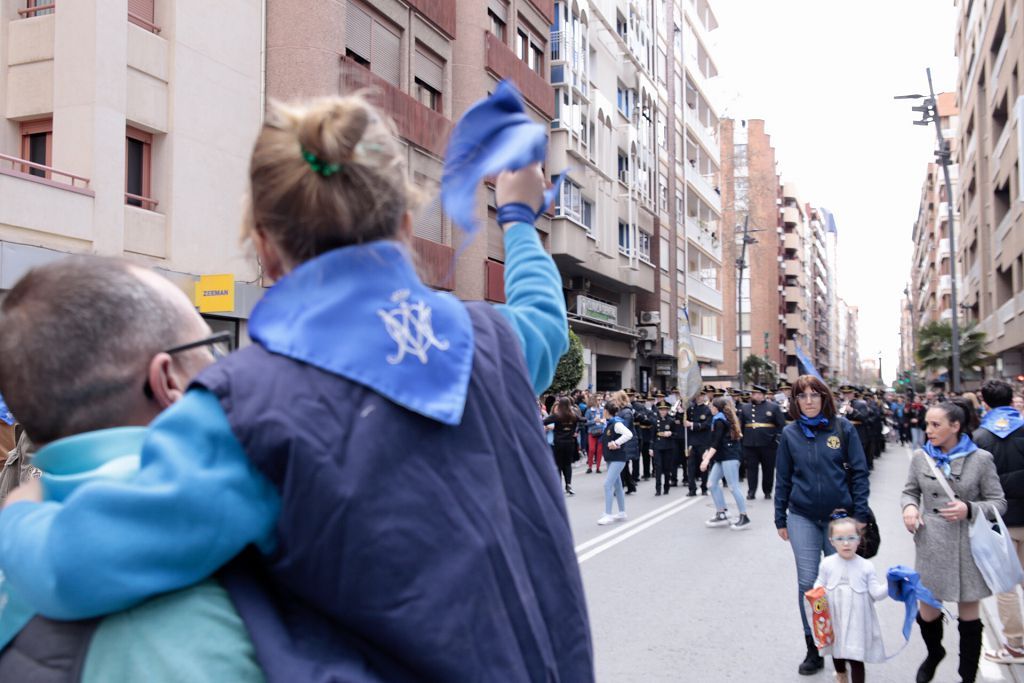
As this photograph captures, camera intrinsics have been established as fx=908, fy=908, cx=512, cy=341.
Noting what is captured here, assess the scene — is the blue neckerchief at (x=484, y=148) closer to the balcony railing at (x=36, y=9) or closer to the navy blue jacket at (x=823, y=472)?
the navy blue jacket at (x=823, y=472)

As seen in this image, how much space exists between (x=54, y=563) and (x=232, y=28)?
1818 cm

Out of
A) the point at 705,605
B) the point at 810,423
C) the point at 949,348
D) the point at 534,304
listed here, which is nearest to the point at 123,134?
the point at 705,605

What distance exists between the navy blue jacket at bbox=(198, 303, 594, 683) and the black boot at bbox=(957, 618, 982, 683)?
555cm

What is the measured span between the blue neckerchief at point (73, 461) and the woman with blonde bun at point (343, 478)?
0.23 feet

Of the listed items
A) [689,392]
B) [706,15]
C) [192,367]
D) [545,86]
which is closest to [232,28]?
[689,392]

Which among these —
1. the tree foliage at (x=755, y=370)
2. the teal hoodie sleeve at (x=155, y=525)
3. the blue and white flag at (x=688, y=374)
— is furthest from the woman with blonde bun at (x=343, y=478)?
the tree foliage at (x=755, y=370)

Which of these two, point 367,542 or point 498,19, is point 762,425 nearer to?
point 367,542

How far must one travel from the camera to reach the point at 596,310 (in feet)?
119

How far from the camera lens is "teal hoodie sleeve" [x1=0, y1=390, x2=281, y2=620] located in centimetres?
114

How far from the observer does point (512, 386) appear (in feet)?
4.81

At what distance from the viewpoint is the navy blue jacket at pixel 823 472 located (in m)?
6.25

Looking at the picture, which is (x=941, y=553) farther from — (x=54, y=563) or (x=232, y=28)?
(x=232, y=28)

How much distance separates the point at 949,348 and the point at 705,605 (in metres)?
31.8

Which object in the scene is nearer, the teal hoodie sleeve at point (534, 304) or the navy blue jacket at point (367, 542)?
the navy blue jacket at point (367, 542)
